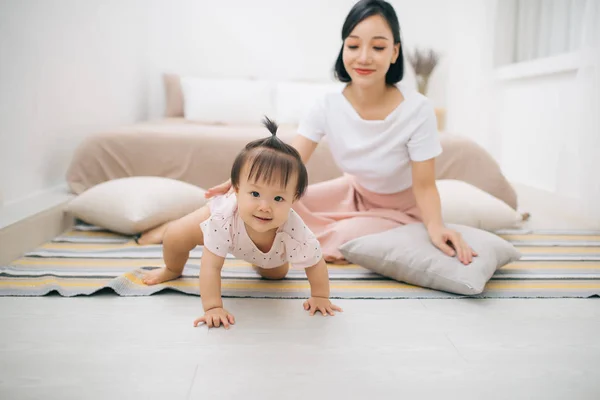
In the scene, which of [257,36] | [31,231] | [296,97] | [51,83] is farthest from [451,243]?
[257,36]

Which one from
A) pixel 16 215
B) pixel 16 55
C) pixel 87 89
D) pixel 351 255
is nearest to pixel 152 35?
pixel 87 89

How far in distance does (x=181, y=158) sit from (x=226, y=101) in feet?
4.46

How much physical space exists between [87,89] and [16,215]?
1337 millimetres

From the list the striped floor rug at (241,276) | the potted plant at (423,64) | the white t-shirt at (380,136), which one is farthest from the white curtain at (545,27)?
the white t-shirt at (380,136)

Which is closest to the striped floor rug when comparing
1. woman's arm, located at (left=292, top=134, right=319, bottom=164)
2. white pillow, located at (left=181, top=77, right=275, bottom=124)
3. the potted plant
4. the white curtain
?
woman's arm, located at (left=292, top=134, right=319, bottom=164)

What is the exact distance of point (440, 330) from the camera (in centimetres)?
126

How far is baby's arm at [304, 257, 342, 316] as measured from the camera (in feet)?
4.50

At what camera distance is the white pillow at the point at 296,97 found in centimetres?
397

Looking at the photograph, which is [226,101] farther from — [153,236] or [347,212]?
[347,212]

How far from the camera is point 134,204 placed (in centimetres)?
212

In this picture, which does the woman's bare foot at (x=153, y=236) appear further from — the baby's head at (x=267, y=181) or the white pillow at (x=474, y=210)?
the white pillow at (x=474, y=210)

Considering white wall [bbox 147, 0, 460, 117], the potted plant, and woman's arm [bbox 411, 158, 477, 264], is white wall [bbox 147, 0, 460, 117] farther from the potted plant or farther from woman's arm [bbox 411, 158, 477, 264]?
woman's arm [bbox 411, 158, 477, 264]

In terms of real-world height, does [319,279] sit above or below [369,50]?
below

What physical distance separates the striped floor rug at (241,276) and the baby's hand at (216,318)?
0.20 m
